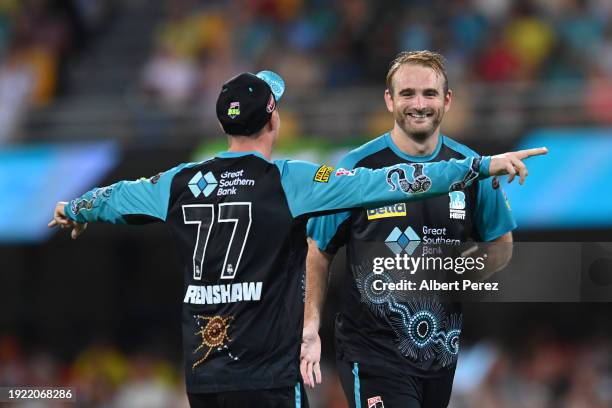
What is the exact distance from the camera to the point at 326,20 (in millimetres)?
15453

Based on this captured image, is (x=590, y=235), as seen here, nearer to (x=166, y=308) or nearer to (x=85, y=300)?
(x=166, y=308)

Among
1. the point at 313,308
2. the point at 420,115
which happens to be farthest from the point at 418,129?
the point at 313,308

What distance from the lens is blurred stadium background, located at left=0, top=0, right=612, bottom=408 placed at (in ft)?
39.0

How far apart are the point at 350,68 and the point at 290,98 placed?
3.27ft

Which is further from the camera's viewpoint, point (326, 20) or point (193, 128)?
point (326, 20)

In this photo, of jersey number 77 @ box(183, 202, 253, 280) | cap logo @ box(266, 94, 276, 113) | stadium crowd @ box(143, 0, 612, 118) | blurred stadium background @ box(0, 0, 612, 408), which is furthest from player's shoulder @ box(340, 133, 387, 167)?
stadium crowd @ box(143, 0, 612, 118)

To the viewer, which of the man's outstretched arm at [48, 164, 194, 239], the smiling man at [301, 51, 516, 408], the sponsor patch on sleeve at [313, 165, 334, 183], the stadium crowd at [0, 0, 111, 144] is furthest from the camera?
the stadium crowd at [0, 0, 111, 144]

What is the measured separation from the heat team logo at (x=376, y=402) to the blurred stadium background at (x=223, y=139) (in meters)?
4.25

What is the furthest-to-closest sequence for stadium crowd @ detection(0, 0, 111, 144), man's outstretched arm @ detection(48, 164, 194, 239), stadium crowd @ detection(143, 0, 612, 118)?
stadium crowd @ detection(0, 0, 111, 144)
stadium crowd @ detection(143, 0, 612, 118)
man's outstretched arm @ detection(48, 164, 194, 239)

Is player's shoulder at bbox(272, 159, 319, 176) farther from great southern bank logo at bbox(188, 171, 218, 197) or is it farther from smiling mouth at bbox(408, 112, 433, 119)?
smiling mouth at bbox(408, 112, 433, 119)

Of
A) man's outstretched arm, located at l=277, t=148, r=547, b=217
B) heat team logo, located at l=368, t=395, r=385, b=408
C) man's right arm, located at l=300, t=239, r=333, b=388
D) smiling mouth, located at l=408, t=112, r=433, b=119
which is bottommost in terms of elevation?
heat team logo, located at l=368, t=395, r=385, b=408

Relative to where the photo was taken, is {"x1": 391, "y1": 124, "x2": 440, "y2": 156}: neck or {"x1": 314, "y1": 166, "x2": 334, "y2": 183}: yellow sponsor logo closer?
{"x1": 314, "y1": 166, "x2": 334, "y2": 183}: yellow sponsor logo

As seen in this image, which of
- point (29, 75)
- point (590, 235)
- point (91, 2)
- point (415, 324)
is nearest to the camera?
point (415, 324)

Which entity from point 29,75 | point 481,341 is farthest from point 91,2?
point 481,341
